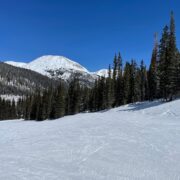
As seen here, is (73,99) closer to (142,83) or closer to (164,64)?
(142,83)

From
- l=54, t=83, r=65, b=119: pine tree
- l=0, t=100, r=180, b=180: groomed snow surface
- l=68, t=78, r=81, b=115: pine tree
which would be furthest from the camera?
l=68, t=78, r=81, b=115: pine tree

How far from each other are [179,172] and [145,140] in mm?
6769

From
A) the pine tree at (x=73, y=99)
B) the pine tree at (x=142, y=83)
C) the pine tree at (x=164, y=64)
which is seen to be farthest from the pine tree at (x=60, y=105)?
the pine tree at (x=164, y=64)

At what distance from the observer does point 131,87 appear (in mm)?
69750

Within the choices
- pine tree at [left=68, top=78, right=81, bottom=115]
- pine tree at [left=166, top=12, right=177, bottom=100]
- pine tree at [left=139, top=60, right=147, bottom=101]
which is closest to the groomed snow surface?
pine tree at [left=166, top=12, right=177, bottom=100]

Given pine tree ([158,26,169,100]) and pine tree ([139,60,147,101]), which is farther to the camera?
pine tree ([139,60,147,101])

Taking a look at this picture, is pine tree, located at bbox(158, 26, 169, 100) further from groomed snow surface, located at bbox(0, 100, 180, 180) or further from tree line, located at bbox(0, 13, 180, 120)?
groomed snow surface, located at bbox(0, 100, 180, 180)

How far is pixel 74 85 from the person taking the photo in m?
83.1

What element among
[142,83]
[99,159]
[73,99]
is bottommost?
[99,159]

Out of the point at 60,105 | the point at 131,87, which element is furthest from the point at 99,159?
the point at 60,105

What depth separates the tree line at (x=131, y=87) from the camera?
51188 millimetres

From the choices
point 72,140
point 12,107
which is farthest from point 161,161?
point 12,107

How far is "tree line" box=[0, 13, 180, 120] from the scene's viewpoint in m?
51.2

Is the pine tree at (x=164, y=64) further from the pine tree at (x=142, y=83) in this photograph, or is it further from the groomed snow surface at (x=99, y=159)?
the groomed snow surface at (x=99, y=159)
